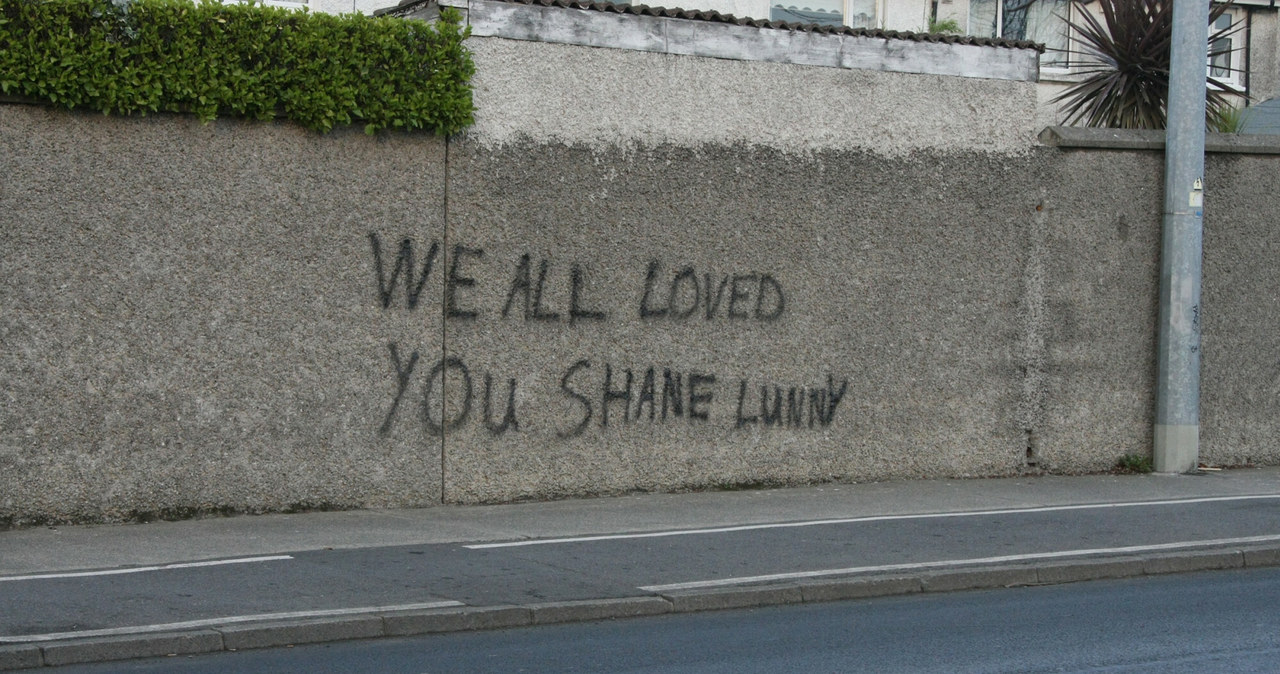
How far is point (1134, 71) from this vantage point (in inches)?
A: 559

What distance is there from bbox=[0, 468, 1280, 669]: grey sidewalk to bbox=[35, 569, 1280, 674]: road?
0.47ft

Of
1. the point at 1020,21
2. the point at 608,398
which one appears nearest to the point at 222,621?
the point at 608,398

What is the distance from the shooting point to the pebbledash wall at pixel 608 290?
9.70m

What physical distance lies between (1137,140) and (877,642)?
783cm

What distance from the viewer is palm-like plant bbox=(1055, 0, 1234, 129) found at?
46.0ft

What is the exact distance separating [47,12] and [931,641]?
6944 mm

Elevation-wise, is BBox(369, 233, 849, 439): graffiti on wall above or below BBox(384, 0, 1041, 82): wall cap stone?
below

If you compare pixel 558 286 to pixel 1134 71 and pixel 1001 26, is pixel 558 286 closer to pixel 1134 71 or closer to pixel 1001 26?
pixel 1134 71

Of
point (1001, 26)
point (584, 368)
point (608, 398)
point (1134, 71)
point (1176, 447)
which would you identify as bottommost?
point (1176, 447)

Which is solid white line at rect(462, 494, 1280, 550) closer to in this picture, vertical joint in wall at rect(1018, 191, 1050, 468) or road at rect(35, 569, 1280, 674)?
vertical joint in wall at rect(1018, 191, 1050, 468)

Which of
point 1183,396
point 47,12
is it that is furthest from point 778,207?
point 47,12

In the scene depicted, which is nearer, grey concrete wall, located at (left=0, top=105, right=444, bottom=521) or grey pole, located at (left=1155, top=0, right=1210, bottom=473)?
grey concrete wall, located at (left=0, top=105, right=444, bottom=521)

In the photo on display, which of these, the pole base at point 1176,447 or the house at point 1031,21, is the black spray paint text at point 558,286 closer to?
the pole base at point 1176,447

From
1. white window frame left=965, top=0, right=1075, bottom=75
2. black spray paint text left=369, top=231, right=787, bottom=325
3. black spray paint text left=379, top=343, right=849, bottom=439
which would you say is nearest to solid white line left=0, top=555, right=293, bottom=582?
black spray paint text left=379, top=343, right=849, bottom=439
